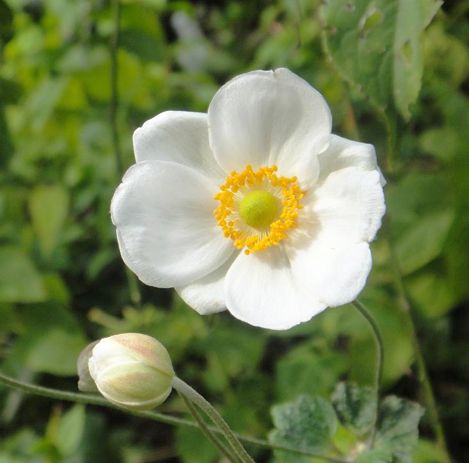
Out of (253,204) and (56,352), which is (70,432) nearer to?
(56,352)

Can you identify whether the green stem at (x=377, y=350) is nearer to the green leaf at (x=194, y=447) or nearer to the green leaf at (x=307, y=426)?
the green leaf at (x=307, y=426)

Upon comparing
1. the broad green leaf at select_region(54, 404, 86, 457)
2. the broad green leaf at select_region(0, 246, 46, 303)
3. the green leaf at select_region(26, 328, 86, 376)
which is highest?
the broad green leaf at select_region(0, 246, 46, 303)

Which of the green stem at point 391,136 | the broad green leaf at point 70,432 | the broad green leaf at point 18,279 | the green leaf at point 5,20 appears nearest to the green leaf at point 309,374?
the broad green leaf at point 70,432

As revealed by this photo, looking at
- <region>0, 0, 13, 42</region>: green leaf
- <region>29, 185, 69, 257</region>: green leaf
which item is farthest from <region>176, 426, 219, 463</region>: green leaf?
<region>0, 0, 13, 42</region>: green leaf

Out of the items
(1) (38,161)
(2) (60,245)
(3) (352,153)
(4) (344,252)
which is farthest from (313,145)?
(1) (38,161)

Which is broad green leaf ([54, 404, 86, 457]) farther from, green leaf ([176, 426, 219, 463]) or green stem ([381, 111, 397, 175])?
green stem ([381, 111, 397, 175])

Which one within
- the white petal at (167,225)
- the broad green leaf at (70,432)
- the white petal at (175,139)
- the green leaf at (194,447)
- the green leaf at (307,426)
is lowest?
the green leaf at (194,447)
